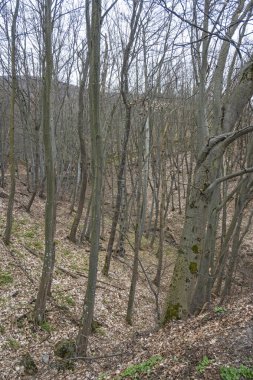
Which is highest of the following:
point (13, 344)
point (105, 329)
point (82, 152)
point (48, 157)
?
point (82, 152)

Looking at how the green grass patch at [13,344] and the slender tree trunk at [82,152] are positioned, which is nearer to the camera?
the green grass patch at [13,344]

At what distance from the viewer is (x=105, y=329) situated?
26.0 ft

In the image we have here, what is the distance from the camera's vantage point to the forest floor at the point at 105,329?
4133mm

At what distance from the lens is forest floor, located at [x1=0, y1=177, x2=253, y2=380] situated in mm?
4133

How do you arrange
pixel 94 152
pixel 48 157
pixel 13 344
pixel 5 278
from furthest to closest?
pixel 5 278 → pixel 48 157 → pixel 13 344 → pixel 94 152

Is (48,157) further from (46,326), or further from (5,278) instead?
(5,278)

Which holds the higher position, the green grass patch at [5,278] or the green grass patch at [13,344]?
the green grass patch at [5,278]

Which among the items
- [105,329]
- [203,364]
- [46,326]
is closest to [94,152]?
[203,364]

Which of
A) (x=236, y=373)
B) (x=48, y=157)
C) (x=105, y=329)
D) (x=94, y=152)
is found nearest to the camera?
(x=236, y=373)

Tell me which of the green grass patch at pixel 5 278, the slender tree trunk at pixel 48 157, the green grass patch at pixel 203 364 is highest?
the slender tree trunk at pixel 48 157

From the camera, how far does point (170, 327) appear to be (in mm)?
6000

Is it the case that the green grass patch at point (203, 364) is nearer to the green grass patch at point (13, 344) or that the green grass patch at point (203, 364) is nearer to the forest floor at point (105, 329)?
the forest floor at point (105, 329)

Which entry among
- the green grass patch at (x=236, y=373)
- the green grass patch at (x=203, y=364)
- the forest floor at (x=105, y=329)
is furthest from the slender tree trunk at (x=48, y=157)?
the green grass patch at (x=236, y=373)

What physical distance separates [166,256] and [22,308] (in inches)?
380
